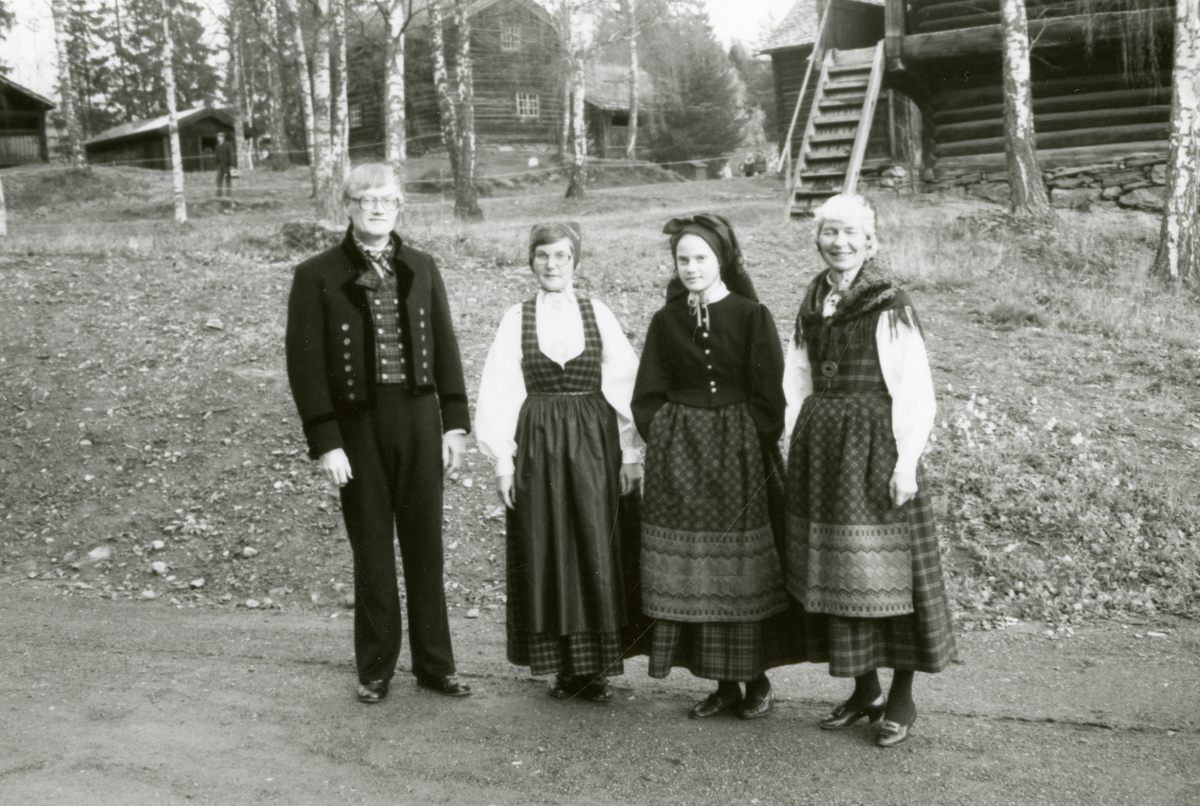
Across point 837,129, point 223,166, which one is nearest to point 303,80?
point 223,166

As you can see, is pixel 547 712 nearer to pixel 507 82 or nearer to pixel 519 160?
pixel 519 160

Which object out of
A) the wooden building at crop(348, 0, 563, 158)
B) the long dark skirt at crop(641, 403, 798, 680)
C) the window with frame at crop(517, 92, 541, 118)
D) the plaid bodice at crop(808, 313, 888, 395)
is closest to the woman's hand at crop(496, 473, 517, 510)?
the long dark skirt at crop(641, 403, 798, 680)

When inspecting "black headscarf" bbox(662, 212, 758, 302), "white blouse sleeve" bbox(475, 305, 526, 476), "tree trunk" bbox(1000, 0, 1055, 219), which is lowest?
"white blouse sleeve" bbox(475, 305, 526, 476)

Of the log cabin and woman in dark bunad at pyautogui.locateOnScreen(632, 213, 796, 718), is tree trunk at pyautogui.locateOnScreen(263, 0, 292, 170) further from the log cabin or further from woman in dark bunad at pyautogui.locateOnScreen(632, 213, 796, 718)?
woman in dark bunad at pyautogui.locateOnScreen(632, 213, 796, 718)

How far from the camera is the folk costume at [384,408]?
13.4 feet

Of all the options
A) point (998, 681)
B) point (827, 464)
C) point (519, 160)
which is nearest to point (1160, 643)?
point (998, 681)

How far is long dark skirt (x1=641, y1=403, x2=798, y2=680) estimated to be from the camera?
12.7ft

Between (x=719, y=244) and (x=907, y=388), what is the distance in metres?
0.84

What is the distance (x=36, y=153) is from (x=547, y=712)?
39625 mm

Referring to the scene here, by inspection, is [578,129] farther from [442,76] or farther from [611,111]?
[611,111]

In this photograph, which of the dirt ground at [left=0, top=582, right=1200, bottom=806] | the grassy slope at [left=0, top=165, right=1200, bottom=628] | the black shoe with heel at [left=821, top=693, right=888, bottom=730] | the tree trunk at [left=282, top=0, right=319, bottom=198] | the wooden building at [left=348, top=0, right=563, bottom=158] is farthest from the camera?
the wooden building at [left=348, top=0, right=563, bottom=158]

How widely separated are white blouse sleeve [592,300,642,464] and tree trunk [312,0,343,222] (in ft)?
32.0

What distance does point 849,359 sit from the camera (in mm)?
3754

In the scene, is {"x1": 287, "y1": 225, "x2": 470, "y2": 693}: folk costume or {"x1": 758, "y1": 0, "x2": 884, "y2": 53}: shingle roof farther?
{"x1": 758, "y1": 0, "x2": 884, "y2": 53}: shingle roof
